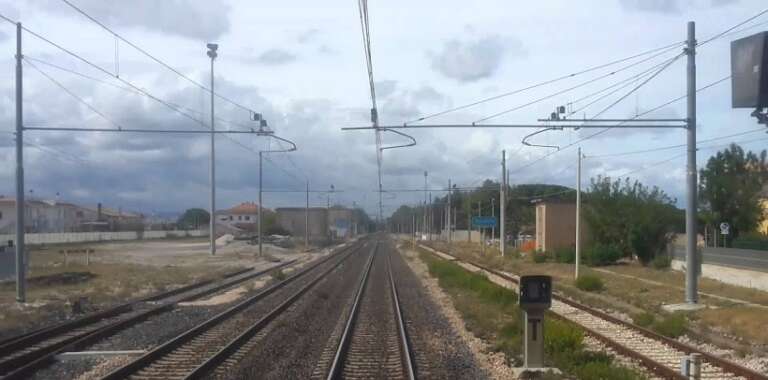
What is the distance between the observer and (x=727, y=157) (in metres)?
78.5

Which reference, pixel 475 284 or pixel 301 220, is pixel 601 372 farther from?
pixel 301 220

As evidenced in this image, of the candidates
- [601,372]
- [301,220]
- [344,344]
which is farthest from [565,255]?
[301,220]

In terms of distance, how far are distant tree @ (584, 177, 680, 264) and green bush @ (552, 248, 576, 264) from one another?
6.17 feet

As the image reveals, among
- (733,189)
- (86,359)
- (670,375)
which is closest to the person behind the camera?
(670,375)

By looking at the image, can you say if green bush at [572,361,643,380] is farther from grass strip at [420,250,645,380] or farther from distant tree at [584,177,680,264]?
distant tree at [584,177,680,264]

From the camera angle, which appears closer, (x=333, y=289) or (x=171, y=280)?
(x=333, y=289)

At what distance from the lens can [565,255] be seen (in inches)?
2363

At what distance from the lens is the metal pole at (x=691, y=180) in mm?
26719

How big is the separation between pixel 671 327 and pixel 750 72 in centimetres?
970

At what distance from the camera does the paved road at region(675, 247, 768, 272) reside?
40.0 m

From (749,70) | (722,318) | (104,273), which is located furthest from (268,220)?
(749,70)

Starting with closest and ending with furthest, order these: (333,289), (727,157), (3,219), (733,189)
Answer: (333,289) < (733,189) < (727,157) < (3,219)

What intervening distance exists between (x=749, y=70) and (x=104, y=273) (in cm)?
3797

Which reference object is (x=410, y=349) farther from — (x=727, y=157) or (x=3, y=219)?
(x=3, y=219)
